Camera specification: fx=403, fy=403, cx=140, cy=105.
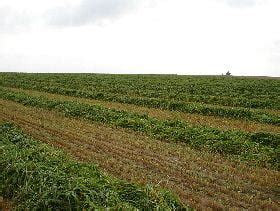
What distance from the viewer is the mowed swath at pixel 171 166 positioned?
8.95m

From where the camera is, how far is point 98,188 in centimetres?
734

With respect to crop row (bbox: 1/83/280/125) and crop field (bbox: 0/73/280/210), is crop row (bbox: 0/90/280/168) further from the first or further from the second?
crop row (bbox: 1/83/280/125)

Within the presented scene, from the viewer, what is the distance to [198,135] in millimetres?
14609

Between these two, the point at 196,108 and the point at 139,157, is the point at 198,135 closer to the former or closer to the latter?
the point at 139,157

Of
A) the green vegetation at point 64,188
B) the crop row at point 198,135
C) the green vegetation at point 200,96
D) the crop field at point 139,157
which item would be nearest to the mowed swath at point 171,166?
the crop field at point 139,157

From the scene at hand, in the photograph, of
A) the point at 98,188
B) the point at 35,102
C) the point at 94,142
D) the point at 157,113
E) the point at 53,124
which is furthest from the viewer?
the point at 35,102

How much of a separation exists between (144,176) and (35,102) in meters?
15.0

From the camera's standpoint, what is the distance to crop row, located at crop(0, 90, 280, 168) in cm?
1263

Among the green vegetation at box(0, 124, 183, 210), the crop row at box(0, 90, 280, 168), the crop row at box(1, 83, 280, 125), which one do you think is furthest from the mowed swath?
the crop row at box(1, 83, 280, 125)

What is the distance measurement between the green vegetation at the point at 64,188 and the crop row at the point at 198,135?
5524 millimetres

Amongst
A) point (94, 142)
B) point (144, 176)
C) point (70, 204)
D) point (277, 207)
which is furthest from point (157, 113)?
point (70, 204)

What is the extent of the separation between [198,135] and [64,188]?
8.14 metres

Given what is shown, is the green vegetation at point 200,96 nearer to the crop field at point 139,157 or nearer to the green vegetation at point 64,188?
the crop field at point 139,157

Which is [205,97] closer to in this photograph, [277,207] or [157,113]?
[157,113]
